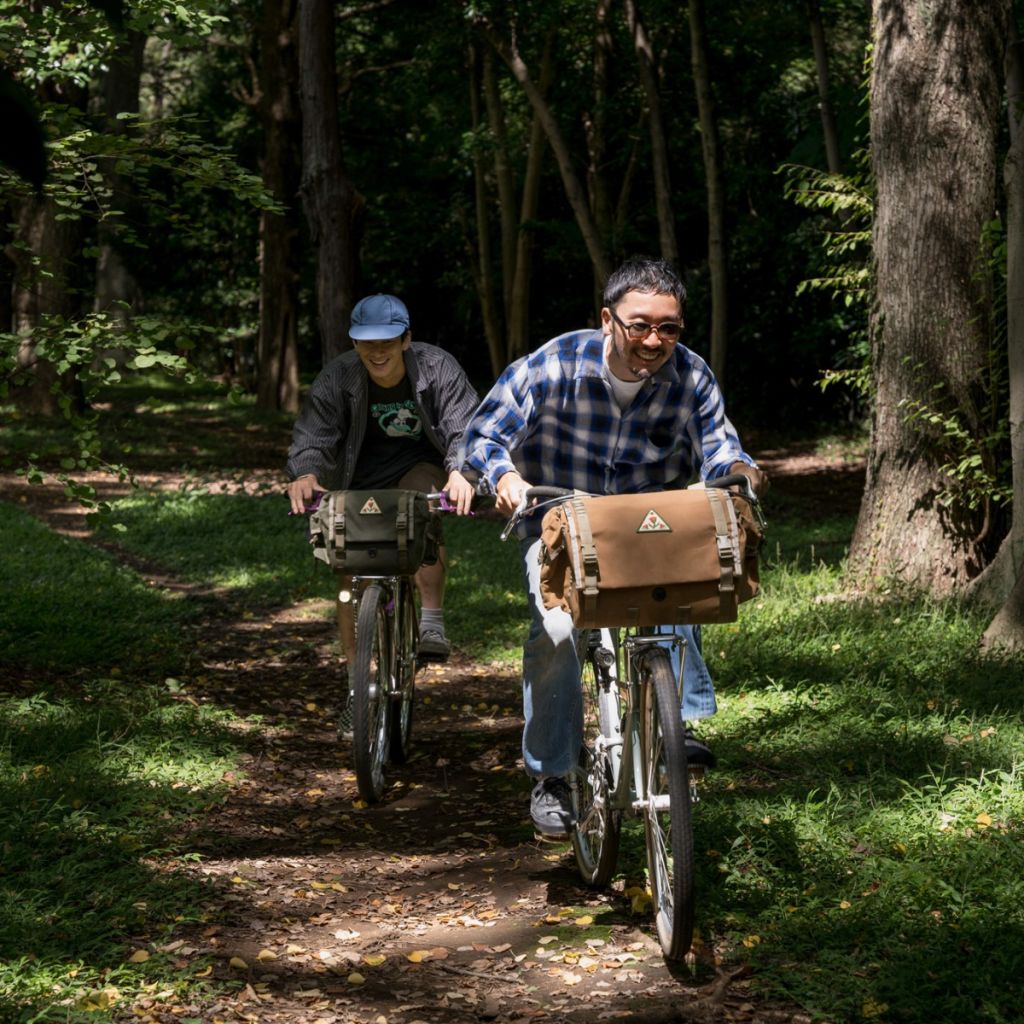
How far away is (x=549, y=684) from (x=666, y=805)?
2.57 feet

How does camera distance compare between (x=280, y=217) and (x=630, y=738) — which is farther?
(x=280, y=217)

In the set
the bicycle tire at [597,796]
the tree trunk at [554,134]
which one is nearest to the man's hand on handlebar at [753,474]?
the bicycle tire at [597,796]

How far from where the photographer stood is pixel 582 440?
4426 millimetres

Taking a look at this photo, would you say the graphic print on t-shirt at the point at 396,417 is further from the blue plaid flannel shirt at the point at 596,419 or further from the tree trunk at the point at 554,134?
the tree trunk at the point at 554,134

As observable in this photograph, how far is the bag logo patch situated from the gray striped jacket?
2301 mm

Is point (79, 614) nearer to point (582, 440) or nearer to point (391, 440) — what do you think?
point (391, 440)

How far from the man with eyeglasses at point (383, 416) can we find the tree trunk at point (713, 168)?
10.7 m

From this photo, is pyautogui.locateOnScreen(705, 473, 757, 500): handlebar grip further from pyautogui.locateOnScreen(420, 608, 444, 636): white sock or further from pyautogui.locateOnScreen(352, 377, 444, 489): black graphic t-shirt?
pyautogui.locateOnScreen(420, 608, 444, 636): white sock

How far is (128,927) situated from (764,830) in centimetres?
211

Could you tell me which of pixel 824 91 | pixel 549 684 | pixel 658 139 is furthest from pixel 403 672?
pixel 658 139

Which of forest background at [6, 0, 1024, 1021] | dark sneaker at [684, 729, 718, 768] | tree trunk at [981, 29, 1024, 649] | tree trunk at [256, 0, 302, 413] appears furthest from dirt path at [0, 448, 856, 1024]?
tree trunk at [256, 0, 302, 413]

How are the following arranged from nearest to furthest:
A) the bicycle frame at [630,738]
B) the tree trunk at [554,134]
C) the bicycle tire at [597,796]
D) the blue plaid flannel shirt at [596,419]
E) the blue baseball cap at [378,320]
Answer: the bicycle frame at [630,738] → the bicycle tire at [597,796] → the blue plaid flannel shirt at [596,419] → the blue baseball cap at [378,320] → the tree trunk at [554,134]

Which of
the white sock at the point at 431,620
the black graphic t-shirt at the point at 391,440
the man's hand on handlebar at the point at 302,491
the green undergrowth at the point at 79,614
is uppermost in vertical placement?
the black graphic t-shirt at the point at 391,440

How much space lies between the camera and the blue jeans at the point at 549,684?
4371 mm
